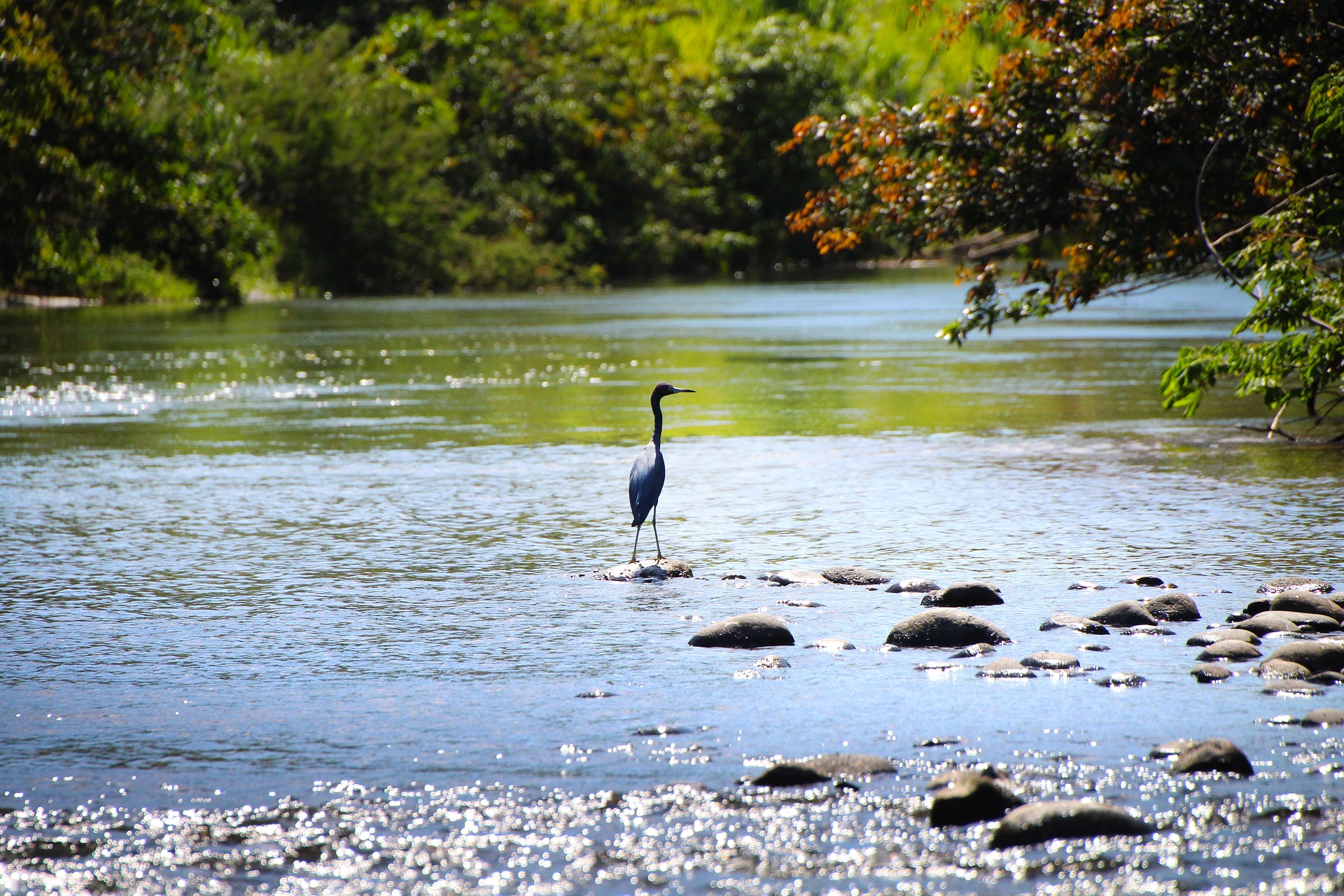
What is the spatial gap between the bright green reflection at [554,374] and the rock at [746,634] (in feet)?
23.3

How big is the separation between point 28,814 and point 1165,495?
7435mm

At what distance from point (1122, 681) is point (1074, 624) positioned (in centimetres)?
86

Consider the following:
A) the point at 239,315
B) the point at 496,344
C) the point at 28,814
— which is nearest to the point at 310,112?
the point at 239,315

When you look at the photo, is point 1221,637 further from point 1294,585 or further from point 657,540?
point 657,540

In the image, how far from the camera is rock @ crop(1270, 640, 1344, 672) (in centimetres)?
589

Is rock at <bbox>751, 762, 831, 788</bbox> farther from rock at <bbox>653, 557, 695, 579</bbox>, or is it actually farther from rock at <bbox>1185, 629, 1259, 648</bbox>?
rock at <bbox>653, 557, 695, 579</bbox>

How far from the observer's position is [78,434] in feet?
47.7

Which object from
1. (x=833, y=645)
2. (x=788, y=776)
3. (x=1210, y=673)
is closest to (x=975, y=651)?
(x=833, y=645)

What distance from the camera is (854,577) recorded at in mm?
7809

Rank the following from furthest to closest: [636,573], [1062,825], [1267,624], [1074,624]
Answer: [636,573] → [1074,624] → [1267,624] → [1062,825]

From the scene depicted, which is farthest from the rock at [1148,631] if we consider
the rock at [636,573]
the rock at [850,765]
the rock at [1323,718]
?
the rock at [636,573]

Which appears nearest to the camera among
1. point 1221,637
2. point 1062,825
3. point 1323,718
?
point 1062,825

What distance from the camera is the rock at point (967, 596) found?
7242 millimetres

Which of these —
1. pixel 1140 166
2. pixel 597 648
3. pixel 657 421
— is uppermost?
pixel 1140 166
